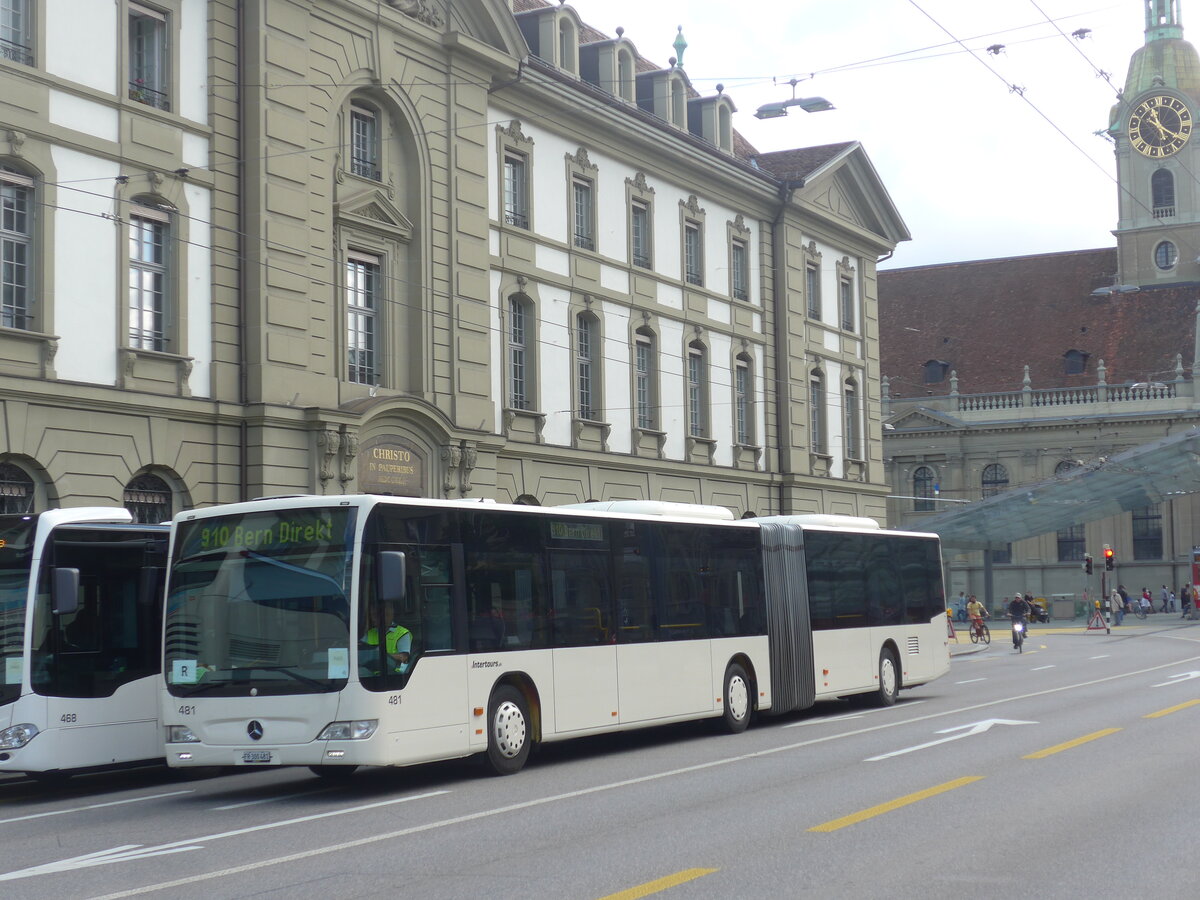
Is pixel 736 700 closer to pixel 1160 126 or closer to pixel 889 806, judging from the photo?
pixel 889 806

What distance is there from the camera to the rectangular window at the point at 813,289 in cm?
4484

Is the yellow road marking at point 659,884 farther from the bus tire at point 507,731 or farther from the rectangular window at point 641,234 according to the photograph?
the rectangular window at point 641,234

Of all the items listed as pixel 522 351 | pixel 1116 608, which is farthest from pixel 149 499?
pixel 1116 608

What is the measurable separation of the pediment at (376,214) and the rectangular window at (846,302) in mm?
20678

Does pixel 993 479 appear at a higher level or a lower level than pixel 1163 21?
lower

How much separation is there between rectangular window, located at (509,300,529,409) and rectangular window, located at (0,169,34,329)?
11.6 m

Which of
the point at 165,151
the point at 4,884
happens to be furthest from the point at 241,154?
the point at 4,884

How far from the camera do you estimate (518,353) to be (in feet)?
107

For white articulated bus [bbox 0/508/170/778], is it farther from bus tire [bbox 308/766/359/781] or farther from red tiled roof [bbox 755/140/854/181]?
red tiled roof [bbox 755/140/854/181]

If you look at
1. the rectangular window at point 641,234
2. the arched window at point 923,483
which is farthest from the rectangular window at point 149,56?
the arched window at point 923,483

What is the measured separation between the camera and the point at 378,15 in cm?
2828

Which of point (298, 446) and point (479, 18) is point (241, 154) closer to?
point (298, 446)

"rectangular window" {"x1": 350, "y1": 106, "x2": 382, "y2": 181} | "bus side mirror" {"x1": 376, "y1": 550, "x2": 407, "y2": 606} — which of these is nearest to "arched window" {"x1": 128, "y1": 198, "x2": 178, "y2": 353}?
"rectangular window" {"x1": 350, "y1": 106, "x2": 382, "y2": 181}

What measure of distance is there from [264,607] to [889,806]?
19.6ft
